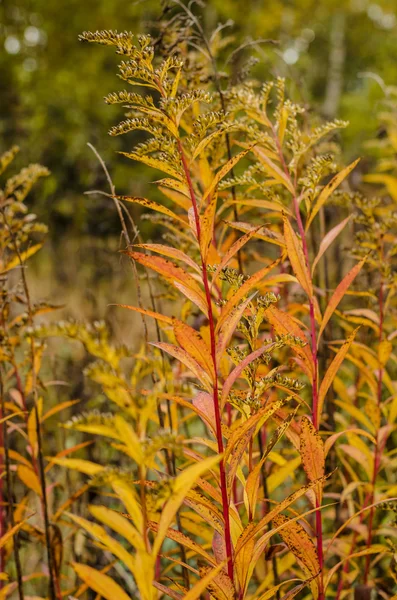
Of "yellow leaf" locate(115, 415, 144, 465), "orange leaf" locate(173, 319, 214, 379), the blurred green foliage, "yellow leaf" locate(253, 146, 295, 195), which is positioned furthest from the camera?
the blurred green foliage

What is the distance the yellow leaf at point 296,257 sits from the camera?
88cm

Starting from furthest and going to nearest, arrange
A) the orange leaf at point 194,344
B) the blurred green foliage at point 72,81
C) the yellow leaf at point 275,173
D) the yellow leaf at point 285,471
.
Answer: the blurred green foliage at point 72,81 → the yellow leaf at point 285,471 → the yellow leaf at point 275,173 → the orange leaf at point 194,344

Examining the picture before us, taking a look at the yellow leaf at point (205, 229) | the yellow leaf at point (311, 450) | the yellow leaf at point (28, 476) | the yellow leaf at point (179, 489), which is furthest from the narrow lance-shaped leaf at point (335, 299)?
the yellow leaf at point (28, 476)

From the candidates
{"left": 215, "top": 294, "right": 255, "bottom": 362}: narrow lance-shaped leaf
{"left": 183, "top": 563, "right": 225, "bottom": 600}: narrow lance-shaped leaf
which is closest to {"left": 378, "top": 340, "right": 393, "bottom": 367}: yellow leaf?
{"left": 215, "top": 294, "right": 255, "bottom": 362}: narrow lance-shaped leaf

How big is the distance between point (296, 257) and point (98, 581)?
52 cm

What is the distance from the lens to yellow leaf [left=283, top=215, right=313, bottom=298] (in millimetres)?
875

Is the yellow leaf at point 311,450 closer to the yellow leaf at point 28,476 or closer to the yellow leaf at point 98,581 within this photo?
the yellow leaf at point 98,581

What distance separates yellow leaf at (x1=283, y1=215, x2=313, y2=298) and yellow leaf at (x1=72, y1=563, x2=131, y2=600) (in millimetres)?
500

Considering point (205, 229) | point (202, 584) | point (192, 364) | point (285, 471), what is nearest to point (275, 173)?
point (205, 229)

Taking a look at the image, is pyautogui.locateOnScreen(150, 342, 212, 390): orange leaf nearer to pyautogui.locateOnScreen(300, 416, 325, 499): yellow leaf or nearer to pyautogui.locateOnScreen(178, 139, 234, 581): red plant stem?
pyautogui.locateOnScreen(178, 139, 234, 581): red plant stem

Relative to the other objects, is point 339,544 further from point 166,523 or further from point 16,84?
point 16,84

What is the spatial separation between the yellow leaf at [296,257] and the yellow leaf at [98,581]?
0.50 metres

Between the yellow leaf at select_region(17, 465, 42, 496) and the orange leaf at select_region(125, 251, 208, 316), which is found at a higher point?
the orange leaf at select_region(125, 251, 208, 316)

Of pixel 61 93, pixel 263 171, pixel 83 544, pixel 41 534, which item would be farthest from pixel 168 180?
pixel 61 93
